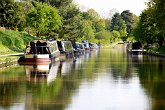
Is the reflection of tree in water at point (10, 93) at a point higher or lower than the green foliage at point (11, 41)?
lower

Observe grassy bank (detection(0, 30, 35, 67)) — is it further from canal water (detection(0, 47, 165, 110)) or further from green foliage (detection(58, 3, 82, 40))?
canal water (detection(0, 47, 165, 110))

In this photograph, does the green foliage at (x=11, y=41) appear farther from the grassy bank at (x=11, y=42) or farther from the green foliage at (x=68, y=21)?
the green foliage at (x=68, y=21)

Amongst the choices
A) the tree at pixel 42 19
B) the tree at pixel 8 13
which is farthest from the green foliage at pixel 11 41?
the tree at pixel 42 19

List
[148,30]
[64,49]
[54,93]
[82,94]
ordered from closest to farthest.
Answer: [82,94], [54,93], [64,49], [148,30]

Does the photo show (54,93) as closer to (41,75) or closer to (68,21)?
(41,75)

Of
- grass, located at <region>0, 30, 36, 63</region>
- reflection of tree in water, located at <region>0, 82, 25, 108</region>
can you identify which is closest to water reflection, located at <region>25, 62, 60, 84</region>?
reflection of tree in water, located at <region>0, 82, 25, 108</region>

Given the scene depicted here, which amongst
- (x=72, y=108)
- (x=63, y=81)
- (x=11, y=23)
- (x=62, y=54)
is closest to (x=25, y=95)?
(x=72, y=108)

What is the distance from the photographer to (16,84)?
2783 centimetres

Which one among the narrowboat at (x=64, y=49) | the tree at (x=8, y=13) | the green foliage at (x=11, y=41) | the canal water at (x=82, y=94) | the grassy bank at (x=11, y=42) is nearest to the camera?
the canal water at (x=82, y=94)

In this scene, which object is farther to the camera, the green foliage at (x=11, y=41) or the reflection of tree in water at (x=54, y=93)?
the green foliage at (x=11, y=41)

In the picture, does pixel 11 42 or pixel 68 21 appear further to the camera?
pixel 68 21

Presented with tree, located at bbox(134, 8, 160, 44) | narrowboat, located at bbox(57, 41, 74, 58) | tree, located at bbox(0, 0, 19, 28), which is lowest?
narrowboat, located at bbox(57, 41, 74, 58)

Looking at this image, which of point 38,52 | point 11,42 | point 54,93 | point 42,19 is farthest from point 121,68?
point 42,19

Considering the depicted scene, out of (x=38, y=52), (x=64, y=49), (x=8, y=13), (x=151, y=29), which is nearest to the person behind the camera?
(x=38, y=52)
